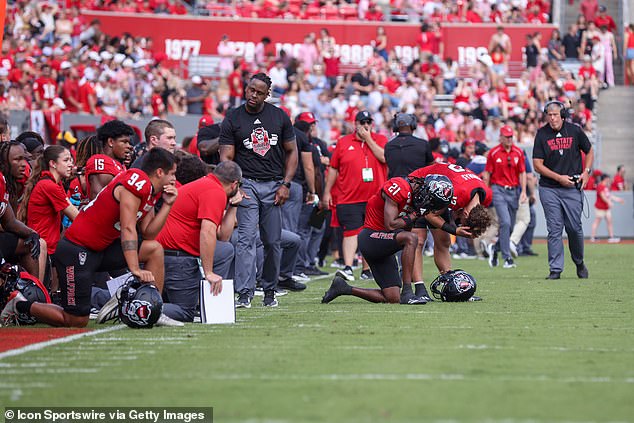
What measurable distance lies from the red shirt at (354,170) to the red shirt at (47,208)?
530 cm

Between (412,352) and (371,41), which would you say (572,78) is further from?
(412,352)

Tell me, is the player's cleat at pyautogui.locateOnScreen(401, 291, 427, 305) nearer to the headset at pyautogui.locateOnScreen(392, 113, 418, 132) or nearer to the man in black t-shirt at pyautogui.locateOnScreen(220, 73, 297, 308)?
the man in black t-shirt at pyautogui.locateOnScreen(220, 73, 297, 308)

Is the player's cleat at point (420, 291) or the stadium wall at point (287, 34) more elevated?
the stadium wall at point (287, 34)

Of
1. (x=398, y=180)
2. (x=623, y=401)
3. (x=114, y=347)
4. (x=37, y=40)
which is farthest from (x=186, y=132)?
(x=623, y=401)

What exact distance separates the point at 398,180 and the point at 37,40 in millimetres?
20207

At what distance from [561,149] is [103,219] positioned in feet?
22.8

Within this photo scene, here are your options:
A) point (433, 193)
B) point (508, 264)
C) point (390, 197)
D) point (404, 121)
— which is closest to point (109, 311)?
point (390, 197)

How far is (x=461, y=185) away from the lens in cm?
1058

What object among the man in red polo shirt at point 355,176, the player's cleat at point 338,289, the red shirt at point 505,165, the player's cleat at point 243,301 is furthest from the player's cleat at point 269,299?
the red shirt at point 505,165

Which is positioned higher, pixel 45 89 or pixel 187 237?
pixel 187 237

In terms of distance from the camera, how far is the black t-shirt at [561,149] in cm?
1388

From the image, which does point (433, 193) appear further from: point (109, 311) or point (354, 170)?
point (354, 170)

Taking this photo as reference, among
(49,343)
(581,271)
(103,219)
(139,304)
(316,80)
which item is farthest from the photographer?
(316,80)

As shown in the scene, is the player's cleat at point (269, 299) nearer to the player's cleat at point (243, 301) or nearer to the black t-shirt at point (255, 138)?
the player's cleat at point (243, 301)
